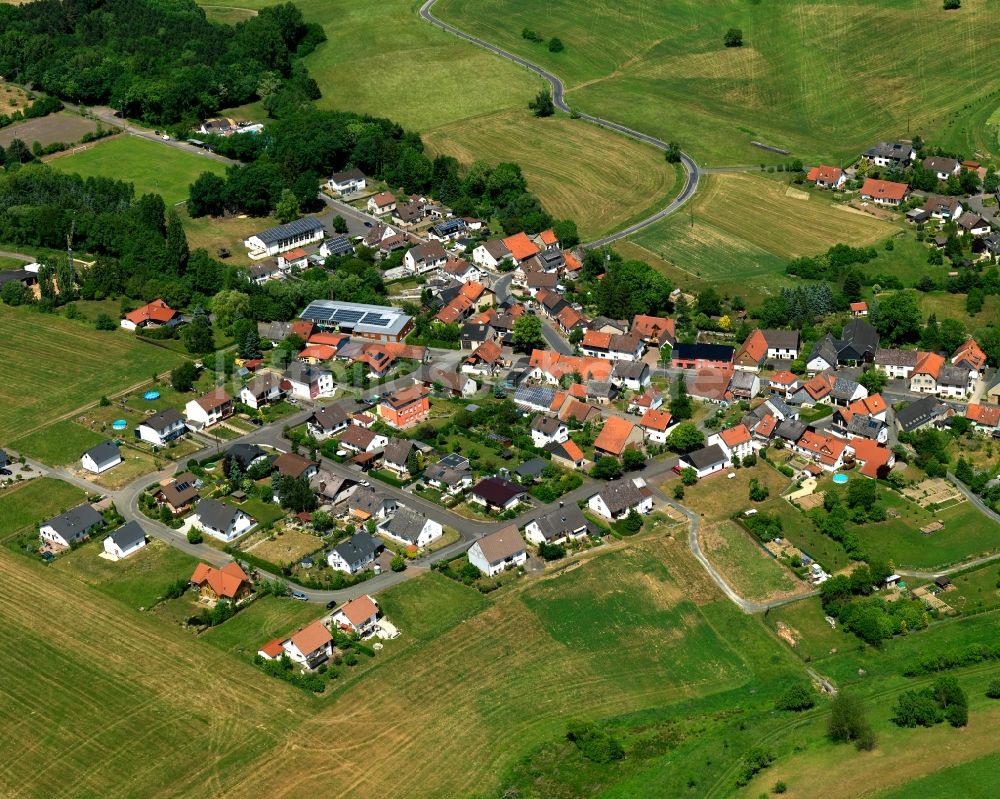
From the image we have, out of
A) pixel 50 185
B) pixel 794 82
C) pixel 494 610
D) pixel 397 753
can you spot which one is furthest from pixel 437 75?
pixel 397 753

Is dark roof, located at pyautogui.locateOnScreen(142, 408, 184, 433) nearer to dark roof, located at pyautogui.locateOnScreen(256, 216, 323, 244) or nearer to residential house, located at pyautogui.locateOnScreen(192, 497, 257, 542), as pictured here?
residential house, located at pyautogui.locateOnScreen(192, 497, 257, 542)

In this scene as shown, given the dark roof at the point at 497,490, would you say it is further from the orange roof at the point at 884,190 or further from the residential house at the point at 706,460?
the orange roof at the point at 884,190

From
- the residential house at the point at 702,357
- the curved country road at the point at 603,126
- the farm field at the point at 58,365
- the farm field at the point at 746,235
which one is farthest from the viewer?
the curved country road at the point at 603,126

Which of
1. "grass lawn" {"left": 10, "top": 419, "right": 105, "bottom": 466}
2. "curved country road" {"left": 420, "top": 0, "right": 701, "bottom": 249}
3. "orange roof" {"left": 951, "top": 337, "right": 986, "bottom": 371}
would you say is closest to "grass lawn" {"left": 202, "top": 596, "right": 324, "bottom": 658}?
"grass lawn" {"left": 10, "top": 419, "right": 105, "bottom": 466}

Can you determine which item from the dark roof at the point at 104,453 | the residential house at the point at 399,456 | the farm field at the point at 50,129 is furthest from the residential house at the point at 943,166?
the farm field at the point at 50,129

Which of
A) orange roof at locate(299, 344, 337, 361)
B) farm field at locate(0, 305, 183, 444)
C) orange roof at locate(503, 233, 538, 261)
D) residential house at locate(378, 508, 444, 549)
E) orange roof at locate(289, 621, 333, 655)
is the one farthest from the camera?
orange roof at locate(503, 233, 538, 261)

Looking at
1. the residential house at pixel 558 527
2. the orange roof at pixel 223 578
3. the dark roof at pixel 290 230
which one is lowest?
the orange roof at pixel 223 578

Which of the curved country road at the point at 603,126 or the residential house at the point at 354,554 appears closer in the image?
the residential house at the point at 354,554

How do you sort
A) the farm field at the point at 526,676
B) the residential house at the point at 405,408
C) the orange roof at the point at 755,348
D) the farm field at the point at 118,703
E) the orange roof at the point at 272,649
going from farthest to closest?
the orange roof at the point at 755,348, the residential house at the point at 405,408, the orange roof at the point at 272,649, the farm field at the point at 526,676, the farm field at the point at 118,703
